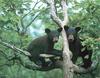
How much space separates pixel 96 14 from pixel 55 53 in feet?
4.24

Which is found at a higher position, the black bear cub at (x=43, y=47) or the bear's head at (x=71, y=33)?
the bear's head at (x=71, y=33)

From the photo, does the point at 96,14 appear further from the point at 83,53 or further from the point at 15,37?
the point at 15,37

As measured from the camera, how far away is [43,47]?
1000 centimetres

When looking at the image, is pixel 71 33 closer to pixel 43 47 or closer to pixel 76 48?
pixel 76 48

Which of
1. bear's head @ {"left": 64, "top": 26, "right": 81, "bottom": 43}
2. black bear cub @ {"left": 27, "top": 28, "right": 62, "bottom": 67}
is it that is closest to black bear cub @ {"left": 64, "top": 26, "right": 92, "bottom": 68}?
bear's head @ {"left": 64, "top": 26, "right": 81, "bottom": 43}

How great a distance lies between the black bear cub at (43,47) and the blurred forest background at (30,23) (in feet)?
1.52

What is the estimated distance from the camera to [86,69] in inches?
363

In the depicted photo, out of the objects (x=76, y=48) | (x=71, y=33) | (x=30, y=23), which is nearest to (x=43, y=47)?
(x=76, y=48)

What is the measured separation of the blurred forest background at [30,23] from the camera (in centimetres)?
952

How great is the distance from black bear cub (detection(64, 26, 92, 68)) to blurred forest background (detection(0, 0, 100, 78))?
0.21m

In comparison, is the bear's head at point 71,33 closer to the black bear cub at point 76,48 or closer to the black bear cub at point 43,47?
the black bear cub at point 76,48

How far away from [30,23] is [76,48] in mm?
1763

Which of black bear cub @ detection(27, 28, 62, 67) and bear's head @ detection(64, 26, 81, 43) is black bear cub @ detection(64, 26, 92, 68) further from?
black bear cub @ detection(27, 28, 62, 67)

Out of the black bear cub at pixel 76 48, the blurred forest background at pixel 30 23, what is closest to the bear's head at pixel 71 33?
the black bear cub at pixel 76 48
